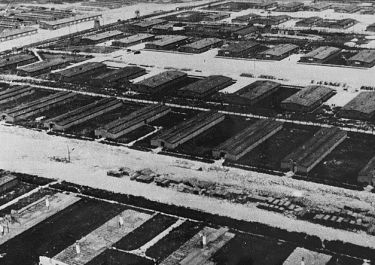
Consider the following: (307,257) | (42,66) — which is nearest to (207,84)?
(42,66)

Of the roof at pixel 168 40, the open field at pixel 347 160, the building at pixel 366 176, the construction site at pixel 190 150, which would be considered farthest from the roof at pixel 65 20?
the building at pixel 366 176

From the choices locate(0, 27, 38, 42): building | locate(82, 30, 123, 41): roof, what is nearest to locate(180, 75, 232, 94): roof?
locate(82, 30, 123, 41): roof

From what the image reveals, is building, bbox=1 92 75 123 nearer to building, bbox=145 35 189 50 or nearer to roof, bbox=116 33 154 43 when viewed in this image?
building, bbox=145 35 189 50

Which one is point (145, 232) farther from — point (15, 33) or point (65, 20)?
point (65, 20)

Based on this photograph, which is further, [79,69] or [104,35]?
[104,35]

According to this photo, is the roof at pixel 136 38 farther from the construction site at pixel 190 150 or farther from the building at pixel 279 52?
the building at pixel 279 52
